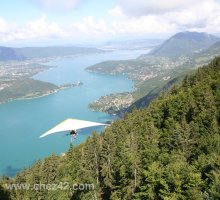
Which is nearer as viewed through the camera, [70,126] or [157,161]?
[70,126]

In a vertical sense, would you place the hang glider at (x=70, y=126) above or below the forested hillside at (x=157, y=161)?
above

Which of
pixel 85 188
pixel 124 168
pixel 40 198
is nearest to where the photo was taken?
pixel 124 168

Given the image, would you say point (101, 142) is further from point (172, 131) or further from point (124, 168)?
point (124, 168)

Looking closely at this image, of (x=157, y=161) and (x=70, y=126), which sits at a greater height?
(x=70, y=126)

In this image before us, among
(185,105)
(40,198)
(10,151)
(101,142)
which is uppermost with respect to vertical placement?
(185,105)

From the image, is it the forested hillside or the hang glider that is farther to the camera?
the hang glider

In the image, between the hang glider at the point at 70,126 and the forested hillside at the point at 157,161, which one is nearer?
the forested hillside at the point at 157,161

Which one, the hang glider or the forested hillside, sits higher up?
the hang glider

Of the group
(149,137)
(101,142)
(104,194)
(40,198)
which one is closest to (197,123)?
(149,137)
